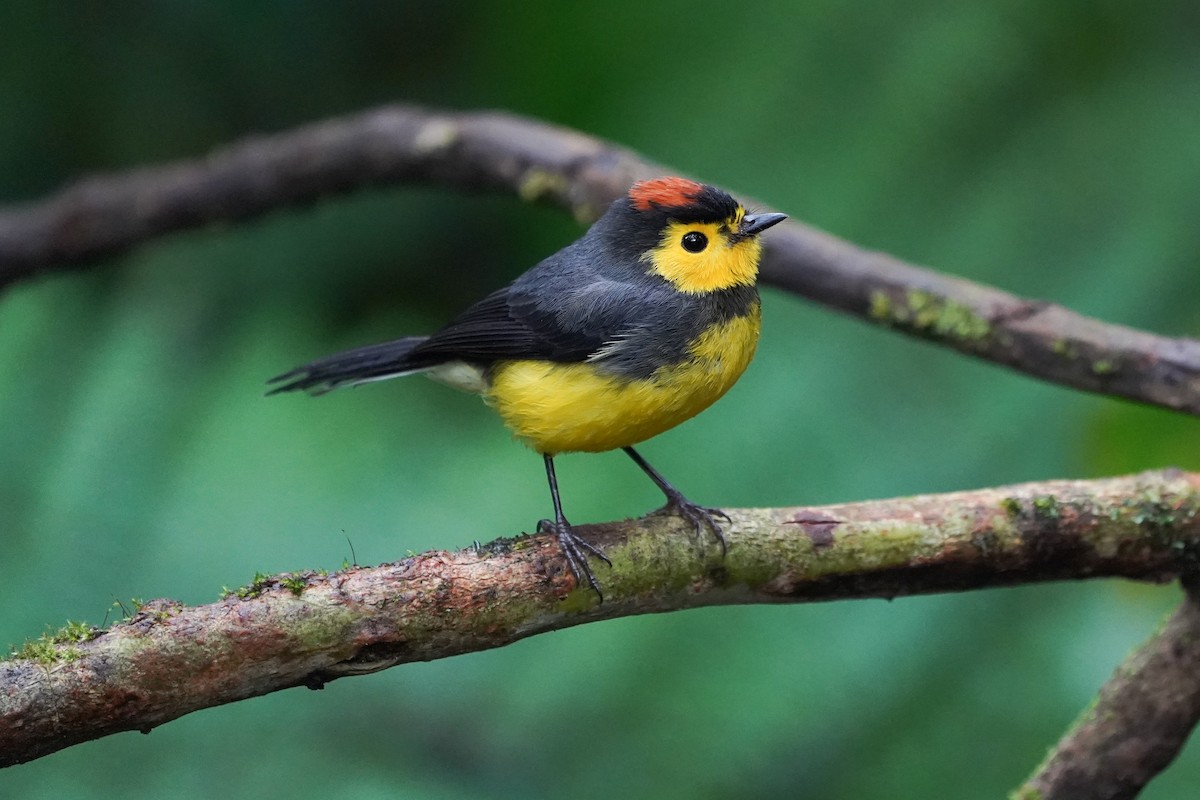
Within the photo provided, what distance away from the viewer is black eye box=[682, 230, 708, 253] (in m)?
2.84

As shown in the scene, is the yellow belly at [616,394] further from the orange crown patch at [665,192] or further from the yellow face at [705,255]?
the orange crown patch at [665,192]

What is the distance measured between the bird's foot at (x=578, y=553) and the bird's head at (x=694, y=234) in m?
0.70

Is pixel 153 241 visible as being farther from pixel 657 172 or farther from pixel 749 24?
pixel 749 24

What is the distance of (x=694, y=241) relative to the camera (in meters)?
2.84

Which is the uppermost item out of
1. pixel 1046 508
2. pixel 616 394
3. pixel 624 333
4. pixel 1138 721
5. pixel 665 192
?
pixel 665 192

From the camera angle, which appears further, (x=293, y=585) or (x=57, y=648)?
(x=293, y=585)

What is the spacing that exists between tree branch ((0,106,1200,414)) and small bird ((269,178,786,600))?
599 millimetres

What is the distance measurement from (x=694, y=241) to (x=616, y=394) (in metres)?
0.49

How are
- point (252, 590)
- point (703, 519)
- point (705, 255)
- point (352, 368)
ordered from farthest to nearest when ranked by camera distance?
point (352, 368) < point (705, 255) < point (703, 519) < point (252, 590)

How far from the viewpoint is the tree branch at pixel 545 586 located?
188 centimetres

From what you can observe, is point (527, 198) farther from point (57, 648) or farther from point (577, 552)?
point (57, 648)

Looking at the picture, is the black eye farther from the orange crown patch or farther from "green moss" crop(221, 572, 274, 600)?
"green moss" crop(221, 572, 274, 600)

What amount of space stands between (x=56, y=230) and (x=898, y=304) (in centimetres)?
306

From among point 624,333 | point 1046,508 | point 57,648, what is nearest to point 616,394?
point 624,333
